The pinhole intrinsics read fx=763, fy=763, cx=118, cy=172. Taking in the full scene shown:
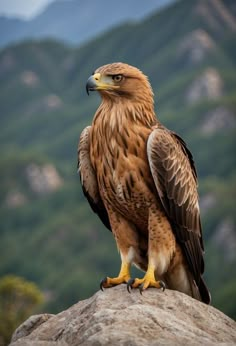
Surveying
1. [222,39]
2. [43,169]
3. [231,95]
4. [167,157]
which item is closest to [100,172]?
[167,157]

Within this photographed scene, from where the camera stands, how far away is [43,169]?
150 metres

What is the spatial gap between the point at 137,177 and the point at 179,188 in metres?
0.84

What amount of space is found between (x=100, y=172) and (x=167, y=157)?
2.67 feet

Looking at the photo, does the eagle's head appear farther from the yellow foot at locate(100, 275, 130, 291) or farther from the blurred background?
the blurred background

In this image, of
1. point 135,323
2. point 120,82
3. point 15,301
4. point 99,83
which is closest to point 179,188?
point 120,82

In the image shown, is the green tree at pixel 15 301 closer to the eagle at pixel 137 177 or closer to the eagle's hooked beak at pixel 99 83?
the eagle at pixel 137 177

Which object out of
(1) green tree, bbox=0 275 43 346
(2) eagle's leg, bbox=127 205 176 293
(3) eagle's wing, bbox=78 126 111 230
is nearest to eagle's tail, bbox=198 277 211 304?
(2) eagle's leg, bbox=127 205 176 293

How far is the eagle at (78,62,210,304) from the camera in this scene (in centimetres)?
887

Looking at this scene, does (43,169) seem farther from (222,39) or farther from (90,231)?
(222,39)

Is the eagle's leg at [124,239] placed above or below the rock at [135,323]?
above

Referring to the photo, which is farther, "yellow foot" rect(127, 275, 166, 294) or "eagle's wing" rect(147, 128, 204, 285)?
"eagle's wing" rect(147, 128, 204, 285)

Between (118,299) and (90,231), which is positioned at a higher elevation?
(90,231)

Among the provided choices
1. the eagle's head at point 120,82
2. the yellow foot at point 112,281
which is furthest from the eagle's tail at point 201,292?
the eagle's head at point 120,82

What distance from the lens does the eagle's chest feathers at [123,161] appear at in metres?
8.83
